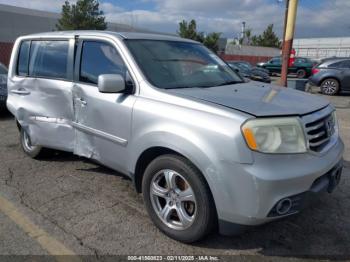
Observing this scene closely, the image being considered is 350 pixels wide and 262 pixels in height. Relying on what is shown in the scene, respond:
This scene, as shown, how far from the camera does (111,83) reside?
10.9 ft

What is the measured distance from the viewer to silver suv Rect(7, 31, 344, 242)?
2656mm

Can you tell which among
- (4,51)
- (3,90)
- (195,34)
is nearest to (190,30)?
(195,34)

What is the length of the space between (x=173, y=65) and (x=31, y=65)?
2249 mm

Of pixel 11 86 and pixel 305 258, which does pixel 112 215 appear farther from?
pixel 11 86

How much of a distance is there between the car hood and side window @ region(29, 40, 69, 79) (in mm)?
1735

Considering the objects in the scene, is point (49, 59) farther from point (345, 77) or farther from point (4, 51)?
point (4, 51)

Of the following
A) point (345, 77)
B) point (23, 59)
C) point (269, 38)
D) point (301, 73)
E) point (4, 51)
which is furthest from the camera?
point (269, 38)

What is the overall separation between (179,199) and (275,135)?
98cm

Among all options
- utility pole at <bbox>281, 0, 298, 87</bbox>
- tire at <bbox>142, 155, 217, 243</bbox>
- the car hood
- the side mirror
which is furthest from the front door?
utility pole at <bbox>281, 0, 298, 87</bbox>

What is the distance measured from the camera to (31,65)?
487 cm

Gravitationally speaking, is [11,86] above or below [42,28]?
below

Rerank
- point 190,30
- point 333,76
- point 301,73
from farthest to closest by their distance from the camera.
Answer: point 190,30
point 301,73
point 333,76

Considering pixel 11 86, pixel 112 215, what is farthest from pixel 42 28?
pixel 112 215

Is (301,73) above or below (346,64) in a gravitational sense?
below
